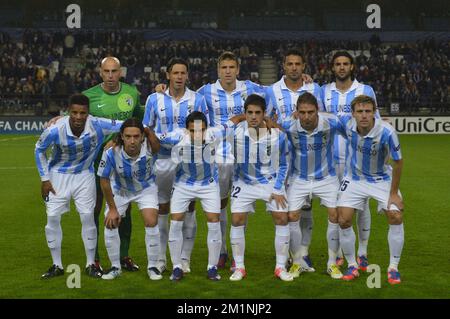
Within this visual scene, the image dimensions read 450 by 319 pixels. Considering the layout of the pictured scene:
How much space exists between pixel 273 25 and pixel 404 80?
25.3ft

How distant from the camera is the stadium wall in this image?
27547mm

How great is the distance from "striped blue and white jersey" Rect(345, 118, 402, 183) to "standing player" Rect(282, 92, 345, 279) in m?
0.22

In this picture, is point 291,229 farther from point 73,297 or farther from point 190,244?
point 73,297

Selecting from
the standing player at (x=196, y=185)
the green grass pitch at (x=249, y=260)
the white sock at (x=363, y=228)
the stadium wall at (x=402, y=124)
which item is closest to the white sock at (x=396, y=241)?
the green grass pitch at (x=249, y=260)

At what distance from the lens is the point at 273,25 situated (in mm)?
36375

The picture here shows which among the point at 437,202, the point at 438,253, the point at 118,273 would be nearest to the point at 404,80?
the point at 437,202

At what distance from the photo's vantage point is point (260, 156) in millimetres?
7422

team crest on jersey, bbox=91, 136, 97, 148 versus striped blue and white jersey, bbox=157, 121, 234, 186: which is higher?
team crest on jersey, bbox=91, 136, 97, 148

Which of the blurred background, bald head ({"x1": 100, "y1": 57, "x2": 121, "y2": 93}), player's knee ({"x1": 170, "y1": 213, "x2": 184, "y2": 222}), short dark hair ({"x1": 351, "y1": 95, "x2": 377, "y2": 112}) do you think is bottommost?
player's knee ({"x1": 170, "y1": 213, "x2": 184, "y2": 222})

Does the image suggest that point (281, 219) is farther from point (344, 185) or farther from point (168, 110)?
point (168, 110)

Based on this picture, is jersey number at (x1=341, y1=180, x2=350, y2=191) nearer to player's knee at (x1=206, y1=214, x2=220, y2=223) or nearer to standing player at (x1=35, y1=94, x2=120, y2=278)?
player's knee at (x1=206, y1=214, x2=220, y2=223)

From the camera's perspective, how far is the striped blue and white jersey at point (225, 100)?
7.95 metres

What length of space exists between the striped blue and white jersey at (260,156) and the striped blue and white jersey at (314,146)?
160 millimetres

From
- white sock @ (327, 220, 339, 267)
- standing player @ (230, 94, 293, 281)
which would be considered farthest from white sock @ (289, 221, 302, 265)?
white sock @ (327, 220, 339, 267)
